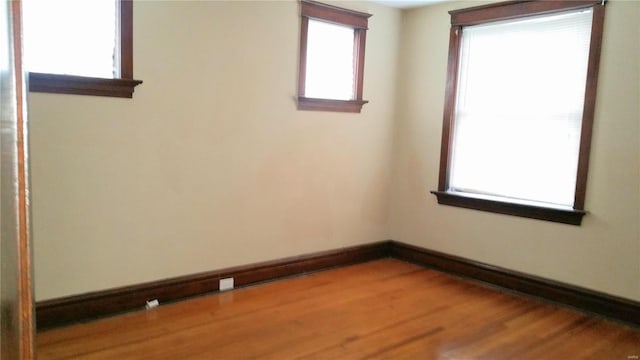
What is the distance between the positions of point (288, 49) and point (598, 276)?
2813mm

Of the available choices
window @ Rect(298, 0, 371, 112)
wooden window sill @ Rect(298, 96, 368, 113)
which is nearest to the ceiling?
window @ Rect(298, 0, 371, 112)

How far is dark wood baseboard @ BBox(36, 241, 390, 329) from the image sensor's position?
290 centimetres

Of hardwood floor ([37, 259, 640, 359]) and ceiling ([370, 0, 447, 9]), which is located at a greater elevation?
ceiling ([370, 0, 447, 9])

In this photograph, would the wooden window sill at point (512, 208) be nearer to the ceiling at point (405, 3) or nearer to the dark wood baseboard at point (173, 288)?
the dark wood baseboard at point (173, 288)

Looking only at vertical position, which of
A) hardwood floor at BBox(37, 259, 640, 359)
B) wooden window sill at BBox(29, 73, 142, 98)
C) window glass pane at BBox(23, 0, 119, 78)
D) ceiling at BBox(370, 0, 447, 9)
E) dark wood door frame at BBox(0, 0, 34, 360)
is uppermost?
ceiling at BBox(370, 0, 447, 9)

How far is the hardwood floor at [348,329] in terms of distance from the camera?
8.87 feet

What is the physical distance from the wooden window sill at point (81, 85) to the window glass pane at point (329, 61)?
1484mm

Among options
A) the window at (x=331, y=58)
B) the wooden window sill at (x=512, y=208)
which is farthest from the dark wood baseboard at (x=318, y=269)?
the window at (x=331, y=58)

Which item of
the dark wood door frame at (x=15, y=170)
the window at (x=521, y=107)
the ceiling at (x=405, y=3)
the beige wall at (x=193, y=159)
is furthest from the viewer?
the ceiling at (x=405, y=3)

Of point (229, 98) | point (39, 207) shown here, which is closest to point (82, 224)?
point (39, 207)

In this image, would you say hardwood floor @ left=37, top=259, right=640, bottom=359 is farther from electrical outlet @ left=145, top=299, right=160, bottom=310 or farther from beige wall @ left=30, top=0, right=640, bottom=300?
beige wall @ left=30, top=0, right=640, bottom=300

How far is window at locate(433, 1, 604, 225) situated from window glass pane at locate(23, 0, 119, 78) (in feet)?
8.98

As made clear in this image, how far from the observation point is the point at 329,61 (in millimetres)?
4152

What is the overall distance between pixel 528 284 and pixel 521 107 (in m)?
1.38
